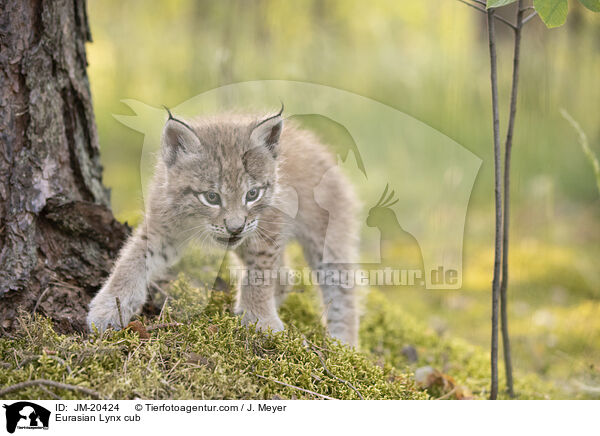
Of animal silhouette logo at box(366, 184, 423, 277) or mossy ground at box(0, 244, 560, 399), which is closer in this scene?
mossy ground at box(0, 244, 560, 399)

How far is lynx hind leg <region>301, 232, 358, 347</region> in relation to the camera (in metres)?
2.04

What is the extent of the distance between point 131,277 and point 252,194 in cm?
46

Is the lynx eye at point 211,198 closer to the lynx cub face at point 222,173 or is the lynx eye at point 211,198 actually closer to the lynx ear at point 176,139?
the lynx cub face at point 222,173

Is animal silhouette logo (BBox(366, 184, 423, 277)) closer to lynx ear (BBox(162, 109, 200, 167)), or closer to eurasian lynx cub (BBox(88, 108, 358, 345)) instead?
eurasian lynx cub (BBox(88, 108, 358, 345))

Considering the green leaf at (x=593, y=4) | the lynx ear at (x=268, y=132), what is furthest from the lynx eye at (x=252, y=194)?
the green leaf at (x=593, y=4)

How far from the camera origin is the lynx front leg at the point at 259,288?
5.59ft

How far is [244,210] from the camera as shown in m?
1.58

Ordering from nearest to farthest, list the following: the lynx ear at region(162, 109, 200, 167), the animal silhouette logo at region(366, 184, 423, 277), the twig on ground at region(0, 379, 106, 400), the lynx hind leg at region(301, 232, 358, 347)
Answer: the twig on ground at region(0, 379, 106, 400), the lynx ear at region(162, 109, 200, 167), the lynx hind leg at region(301, 232, 358, 347), the animal silhouette logo at region(366, 184, 423, 277)

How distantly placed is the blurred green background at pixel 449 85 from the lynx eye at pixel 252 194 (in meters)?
0.62

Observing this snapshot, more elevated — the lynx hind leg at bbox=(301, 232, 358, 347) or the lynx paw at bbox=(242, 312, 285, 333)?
the lynx hind leg at bbox=(301, 232, 358, 347)

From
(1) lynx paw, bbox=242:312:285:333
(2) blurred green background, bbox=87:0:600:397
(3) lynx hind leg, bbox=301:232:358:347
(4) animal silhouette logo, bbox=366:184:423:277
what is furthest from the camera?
(2) blurred green background, bbox=87:0:600:397
